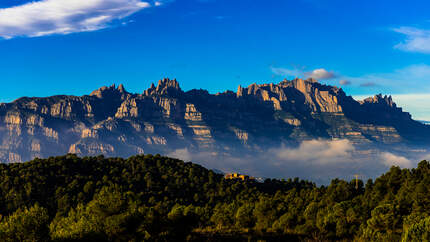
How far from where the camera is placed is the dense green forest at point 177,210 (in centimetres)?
5631

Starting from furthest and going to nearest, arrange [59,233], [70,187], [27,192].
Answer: [70,187] < [27,192] < [59,233]

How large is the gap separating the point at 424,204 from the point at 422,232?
255 feet

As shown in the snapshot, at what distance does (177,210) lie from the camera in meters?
80.8

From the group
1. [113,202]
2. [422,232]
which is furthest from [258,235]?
[422,232]

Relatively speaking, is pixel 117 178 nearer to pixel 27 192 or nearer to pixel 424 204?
pixel 27 192

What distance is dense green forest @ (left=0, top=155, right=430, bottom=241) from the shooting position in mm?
56312

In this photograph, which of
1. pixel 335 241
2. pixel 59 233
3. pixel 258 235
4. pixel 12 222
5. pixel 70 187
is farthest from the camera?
pixel 70 187

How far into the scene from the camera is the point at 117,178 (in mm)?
182000

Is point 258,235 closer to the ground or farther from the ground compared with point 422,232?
closer to the ground

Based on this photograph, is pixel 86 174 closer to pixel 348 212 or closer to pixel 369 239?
pixel 348 212

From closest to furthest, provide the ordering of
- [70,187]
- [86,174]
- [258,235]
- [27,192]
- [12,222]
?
[12,222] → [258,235] → [27,192] → [70,187] → [86,174]

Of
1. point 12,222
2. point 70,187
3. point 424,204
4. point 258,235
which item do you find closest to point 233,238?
point 258,235

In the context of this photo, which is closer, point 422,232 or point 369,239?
point 422,232

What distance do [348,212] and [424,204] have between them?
26258mm
